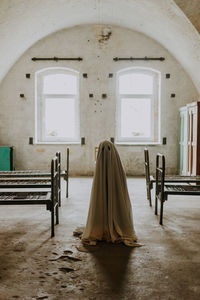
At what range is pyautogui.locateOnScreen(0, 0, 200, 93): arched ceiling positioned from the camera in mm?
5906

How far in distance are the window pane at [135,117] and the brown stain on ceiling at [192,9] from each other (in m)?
3.20

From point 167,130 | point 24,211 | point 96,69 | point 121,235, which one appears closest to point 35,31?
point 96,69

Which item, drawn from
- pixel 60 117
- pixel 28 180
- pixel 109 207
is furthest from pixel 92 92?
pixel 109 207

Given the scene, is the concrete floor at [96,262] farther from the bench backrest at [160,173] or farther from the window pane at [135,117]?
the window pane at [135,117]

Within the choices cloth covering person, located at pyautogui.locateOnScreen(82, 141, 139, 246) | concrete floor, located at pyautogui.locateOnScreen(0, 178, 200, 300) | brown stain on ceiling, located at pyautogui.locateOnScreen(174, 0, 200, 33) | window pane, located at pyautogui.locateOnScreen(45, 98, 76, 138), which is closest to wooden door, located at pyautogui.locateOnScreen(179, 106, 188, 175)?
brown stain on ceiling, located at pyautogui.locateOnScreen(174, 0, 200, 33)

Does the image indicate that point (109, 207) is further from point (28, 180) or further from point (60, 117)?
point (60, 117)

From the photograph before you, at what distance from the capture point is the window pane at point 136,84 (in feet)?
27.8

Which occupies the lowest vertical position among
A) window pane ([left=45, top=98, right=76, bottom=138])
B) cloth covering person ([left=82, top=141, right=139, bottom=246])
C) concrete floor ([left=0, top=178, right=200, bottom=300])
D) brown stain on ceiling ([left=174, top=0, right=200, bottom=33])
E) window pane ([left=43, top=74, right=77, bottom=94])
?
concrete floor ([left=0, top=178, right=200, bottom=300])

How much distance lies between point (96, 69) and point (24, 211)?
481 cm

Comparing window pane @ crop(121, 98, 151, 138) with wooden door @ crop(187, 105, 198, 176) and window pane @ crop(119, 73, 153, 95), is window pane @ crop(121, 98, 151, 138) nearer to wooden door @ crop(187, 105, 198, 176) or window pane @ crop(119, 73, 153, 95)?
window pane @ crop(119, 73, 153, 95)

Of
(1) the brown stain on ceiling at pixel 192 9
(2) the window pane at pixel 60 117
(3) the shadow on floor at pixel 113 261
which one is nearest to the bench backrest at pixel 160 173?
(3) the shadow on floor at pixel 113 261

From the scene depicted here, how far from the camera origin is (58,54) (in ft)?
27.0

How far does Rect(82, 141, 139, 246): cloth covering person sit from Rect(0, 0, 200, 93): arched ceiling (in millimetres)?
3569

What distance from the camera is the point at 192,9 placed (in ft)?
17.1
